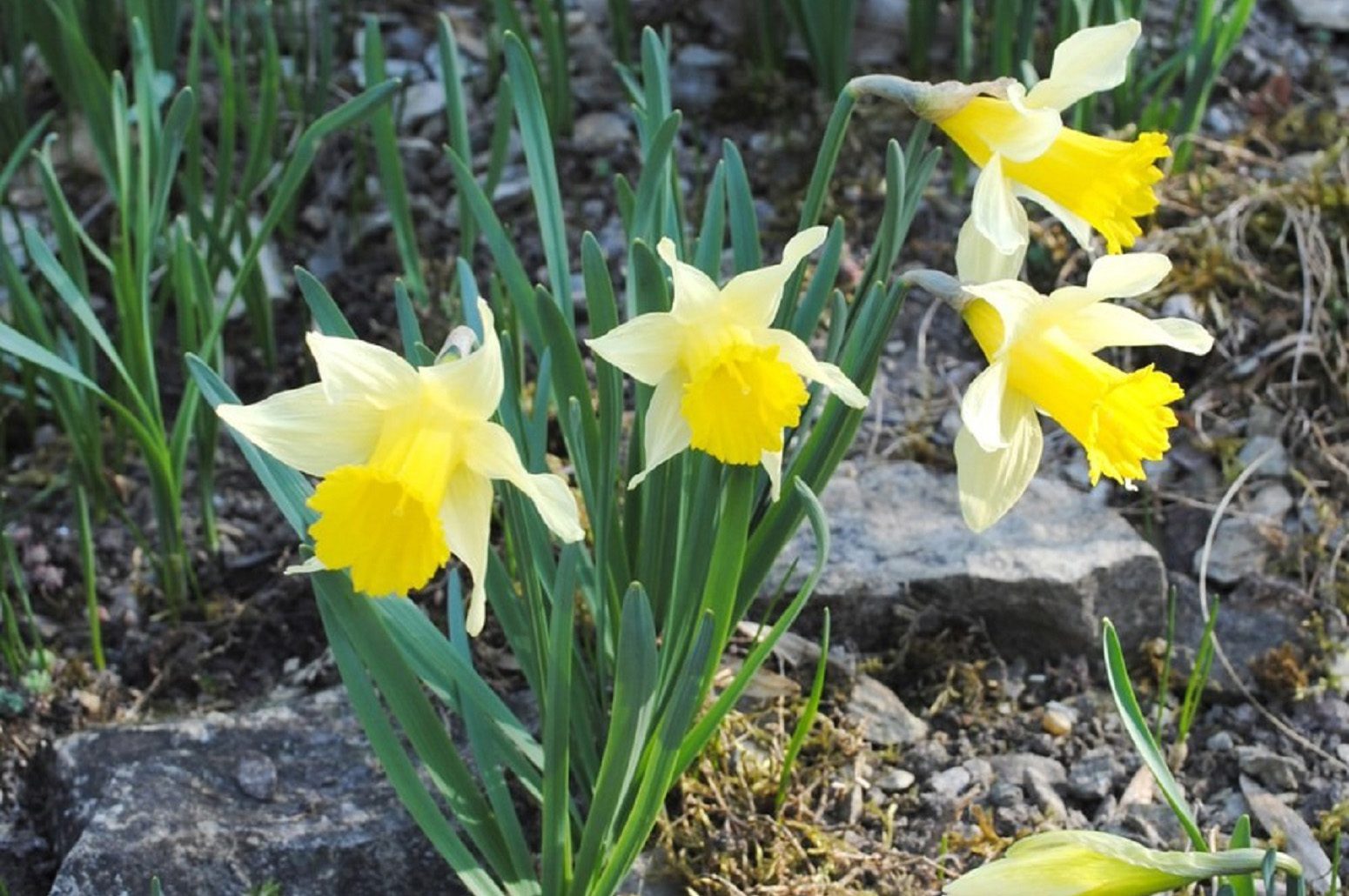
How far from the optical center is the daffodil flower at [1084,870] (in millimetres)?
1370

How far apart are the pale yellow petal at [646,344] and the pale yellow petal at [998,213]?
29cm

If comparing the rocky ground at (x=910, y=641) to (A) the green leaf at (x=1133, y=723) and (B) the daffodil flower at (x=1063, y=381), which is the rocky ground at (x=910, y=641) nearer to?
(A) the green leaf at (x=1133, y=723)

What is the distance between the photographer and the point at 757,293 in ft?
4.54

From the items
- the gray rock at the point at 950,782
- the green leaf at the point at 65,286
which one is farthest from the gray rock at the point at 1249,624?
the green leaf at the point at 65,286

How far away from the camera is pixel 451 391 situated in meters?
1.34

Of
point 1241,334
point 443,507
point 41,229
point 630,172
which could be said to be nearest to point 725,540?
point 443,507

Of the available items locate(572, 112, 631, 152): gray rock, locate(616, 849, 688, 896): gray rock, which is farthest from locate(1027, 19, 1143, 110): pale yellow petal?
locate(572, 112, 631, 152): gray rock

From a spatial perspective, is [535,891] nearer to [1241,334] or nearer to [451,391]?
[451,391]

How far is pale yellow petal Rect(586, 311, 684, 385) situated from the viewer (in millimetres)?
1404

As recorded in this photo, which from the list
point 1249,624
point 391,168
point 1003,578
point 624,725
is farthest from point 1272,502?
point 391,168

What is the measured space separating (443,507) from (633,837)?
46 centimetres

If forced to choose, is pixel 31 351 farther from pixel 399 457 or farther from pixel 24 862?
pixel 399 457

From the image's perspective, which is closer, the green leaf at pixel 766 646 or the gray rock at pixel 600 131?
the green leaf at pixel 766 646

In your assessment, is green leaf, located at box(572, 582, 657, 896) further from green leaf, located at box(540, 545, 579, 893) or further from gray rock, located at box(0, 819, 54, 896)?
gray rock, located at box(0, 819, 54, 896)
